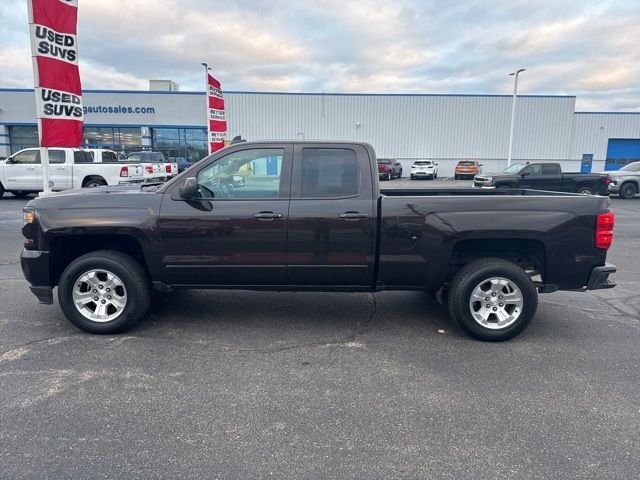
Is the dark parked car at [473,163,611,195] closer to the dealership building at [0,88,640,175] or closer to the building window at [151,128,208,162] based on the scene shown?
the dealership building at [0,88,640,175]

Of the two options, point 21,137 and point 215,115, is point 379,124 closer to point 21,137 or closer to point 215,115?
point 215,115

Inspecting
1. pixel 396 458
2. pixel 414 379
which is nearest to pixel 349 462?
pixel 396 458

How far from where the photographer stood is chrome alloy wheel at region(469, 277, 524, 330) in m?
4.20

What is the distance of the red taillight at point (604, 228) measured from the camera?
160 inches

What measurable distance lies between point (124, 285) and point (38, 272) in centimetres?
87

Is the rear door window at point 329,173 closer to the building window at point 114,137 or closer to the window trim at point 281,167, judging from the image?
the window trim at point 281,167

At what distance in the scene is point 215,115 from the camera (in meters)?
14.7

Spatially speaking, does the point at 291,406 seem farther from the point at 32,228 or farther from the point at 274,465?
the point at 32,228

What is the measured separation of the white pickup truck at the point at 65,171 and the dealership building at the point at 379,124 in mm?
18640

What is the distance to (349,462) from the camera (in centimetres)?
254

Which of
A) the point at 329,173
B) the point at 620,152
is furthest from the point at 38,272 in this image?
the point at 620,152

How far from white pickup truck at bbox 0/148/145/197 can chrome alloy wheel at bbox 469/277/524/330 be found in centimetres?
1370

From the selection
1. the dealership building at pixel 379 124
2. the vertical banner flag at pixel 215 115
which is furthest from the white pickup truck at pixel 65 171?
the dealership building at pixel 379 124

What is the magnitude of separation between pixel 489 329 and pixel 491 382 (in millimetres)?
838
